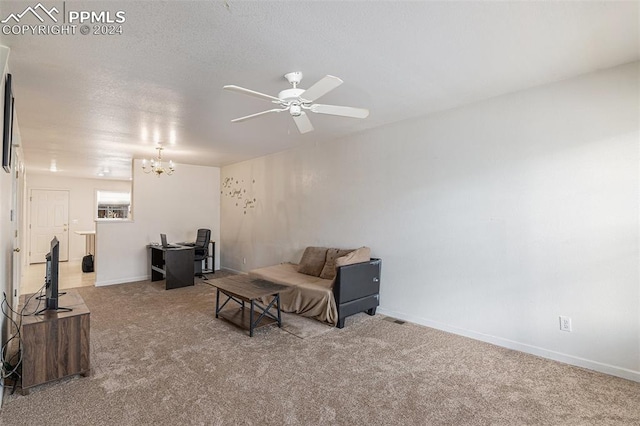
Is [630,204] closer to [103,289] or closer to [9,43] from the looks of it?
[9,43]

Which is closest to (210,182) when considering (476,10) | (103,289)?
(103,289)

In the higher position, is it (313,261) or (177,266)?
(313,261)

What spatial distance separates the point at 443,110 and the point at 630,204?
75.9 inches

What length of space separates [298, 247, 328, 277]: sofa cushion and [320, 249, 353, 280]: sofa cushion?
91 millimetres

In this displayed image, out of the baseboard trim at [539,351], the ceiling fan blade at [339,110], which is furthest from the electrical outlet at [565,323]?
the ceiling fan blade at [339,110]

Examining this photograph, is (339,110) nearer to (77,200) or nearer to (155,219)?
(155,219)

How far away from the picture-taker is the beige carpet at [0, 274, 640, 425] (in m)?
2.12

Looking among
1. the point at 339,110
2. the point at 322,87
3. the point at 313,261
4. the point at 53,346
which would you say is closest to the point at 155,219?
the point at 313,261

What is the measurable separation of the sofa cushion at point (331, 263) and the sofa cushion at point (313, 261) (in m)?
0.09

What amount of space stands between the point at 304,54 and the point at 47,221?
9.92 meters

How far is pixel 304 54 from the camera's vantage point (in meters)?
2.37

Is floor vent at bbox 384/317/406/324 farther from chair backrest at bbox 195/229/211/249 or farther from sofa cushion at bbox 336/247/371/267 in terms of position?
chair backrest at bbox 195/229/211/249

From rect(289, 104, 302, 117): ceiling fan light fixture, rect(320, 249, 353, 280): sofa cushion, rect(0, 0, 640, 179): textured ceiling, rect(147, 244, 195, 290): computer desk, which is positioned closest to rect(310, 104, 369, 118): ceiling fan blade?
rect(289, 104, 302, 117): ceiling fan light fixture

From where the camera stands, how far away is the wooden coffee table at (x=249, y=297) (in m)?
3.54
